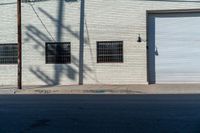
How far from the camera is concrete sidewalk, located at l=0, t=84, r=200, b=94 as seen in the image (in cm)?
2502

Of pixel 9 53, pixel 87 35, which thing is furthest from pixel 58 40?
pixel 9 53

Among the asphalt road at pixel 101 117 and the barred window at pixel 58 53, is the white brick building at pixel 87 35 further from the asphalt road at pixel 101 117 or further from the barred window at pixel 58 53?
the asphalt road at pixel 101 117

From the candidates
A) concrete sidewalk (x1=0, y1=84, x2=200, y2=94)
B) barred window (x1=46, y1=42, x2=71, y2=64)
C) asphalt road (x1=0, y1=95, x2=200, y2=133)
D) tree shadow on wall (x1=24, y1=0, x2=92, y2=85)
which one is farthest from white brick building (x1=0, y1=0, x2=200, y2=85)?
asphalt road (x1=0, y1=95, x2=200, y2=133)

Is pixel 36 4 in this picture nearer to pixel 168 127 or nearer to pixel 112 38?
pixel 112 38

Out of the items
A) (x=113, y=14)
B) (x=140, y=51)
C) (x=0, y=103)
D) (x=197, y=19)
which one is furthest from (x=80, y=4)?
(x=0, y=103)

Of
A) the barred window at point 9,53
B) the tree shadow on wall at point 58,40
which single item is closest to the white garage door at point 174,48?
the tree shadow on wall at point 58,40

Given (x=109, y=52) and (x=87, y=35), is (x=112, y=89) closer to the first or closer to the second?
(x=109, y=52)

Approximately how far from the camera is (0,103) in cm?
1866

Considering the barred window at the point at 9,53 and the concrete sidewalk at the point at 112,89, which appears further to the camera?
the barred window at the point at 9,53

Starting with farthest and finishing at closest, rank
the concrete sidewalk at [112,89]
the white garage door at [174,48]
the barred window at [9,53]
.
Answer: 1. the barred window at [9,53]
2. the white garage door at [174,48]
3. the concrete sidewalk at [112,89]

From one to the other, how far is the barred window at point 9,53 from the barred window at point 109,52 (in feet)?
17.0

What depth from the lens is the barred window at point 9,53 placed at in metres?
30.8

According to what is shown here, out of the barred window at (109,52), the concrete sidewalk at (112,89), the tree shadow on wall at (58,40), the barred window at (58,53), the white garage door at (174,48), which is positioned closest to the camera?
the concrete sidewalk at (112,89)

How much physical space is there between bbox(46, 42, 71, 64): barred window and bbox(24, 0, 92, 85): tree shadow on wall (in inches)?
9.7
